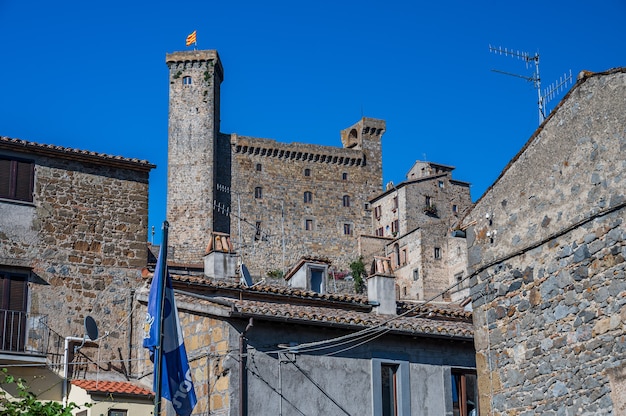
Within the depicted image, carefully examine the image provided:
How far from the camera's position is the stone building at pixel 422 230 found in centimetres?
6419

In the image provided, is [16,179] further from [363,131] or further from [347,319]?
[363,131]

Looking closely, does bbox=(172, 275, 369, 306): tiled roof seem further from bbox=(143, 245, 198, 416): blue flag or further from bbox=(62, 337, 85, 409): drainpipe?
bbox=(143, 245, 198, 416): blue flag

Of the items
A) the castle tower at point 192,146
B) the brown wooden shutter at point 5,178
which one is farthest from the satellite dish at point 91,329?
the castle tower at point 192,146

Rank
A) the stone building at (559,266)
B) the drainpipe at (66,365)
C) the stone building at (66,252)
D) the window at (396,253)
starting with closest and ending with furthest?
the stone building at (559,266), the drainpipe at (66,365), the stone building at (66,252), the window at (396,253)

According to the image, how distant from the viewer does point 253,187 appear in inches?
2982

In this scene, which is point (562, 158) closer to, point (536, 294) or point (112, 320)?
point (536, 294)

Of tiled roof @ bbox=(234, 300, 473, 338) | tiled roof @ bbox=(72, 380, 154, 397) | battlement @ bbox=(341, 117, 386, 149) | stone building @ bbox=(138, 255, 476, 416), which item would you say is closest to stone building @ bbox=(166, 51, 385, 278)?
battlement @ bbox=(341, 117, 386, 149)

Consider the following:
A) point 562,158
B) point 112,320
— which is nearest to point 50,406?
point 562,158

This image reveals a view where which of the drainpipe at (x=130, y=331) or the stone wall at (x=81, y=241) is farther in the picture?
the stone wall at (x=81, y=241)

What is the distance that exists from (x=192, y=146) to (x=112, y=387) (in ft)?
179

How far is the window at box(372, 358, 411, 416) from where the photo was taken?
17344mm

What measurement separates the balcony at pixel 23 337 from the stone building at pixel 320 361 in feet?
13.0

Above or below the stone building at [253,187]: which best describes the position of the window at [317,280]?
below

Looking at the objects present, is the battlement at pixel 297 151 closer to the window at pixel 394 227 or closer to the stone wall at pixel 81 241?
the window at pixel 394 227
